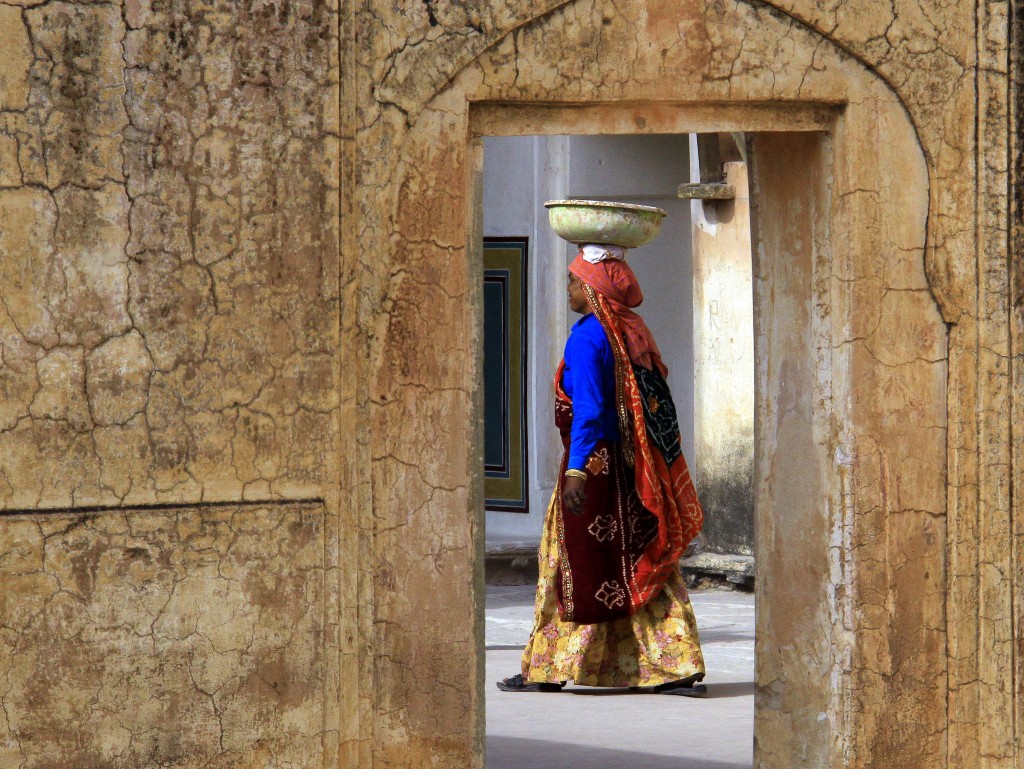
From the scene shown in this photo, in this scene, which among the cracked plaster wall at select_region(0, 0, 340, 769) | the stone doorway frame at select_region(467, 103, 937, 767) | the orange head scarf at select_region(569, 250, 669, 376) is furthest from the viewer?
the orange head scarf at select_region(569, 250, 669, 376)

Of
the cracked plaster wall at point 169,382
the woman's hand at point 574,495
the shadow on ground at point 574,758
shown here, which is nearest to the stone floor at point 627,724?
the shadow on ground at point 574,758

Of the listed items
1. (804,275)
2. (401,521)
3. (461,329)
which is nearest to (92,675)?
(401,521)

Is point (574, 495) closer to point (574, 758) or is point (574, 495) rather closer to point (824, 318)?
point (574, 758)

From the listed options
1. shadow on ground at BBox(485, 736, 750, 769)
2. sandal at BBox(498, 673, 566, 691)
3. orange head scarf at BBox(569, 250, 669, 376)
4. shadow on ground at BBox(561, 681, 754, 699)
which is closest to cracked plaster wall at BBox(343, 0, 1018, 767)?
shadow on ground at BBox(485, 736, 750, 769)

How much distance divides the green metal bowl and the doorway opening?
1.25 m

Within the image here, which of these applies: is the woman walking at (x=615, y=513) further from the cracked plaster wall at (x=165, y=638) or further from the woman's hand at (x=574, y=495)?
the cracked plaster wall at (x=165, y=638)

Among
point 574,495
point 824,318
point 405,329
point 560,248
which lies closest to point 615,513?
point 574,495

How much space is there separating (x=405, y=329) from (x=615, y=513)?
7.34 ft

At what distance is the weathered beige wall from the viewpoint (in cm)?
349

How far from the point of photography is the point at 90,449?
3.50m

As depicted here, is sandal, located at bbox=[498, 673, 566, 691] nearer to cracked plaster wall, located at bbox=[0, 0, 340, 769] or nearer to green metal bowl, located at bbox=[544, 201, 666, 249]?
green metal bowl, located at bbox=[544, 201, 666, 249]

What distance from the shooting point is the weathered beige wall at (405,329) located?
3492mm

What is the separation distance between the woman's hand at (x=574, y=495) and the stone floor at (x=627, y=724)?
70 centimetres

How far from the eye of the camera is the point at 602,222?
19.3ft
